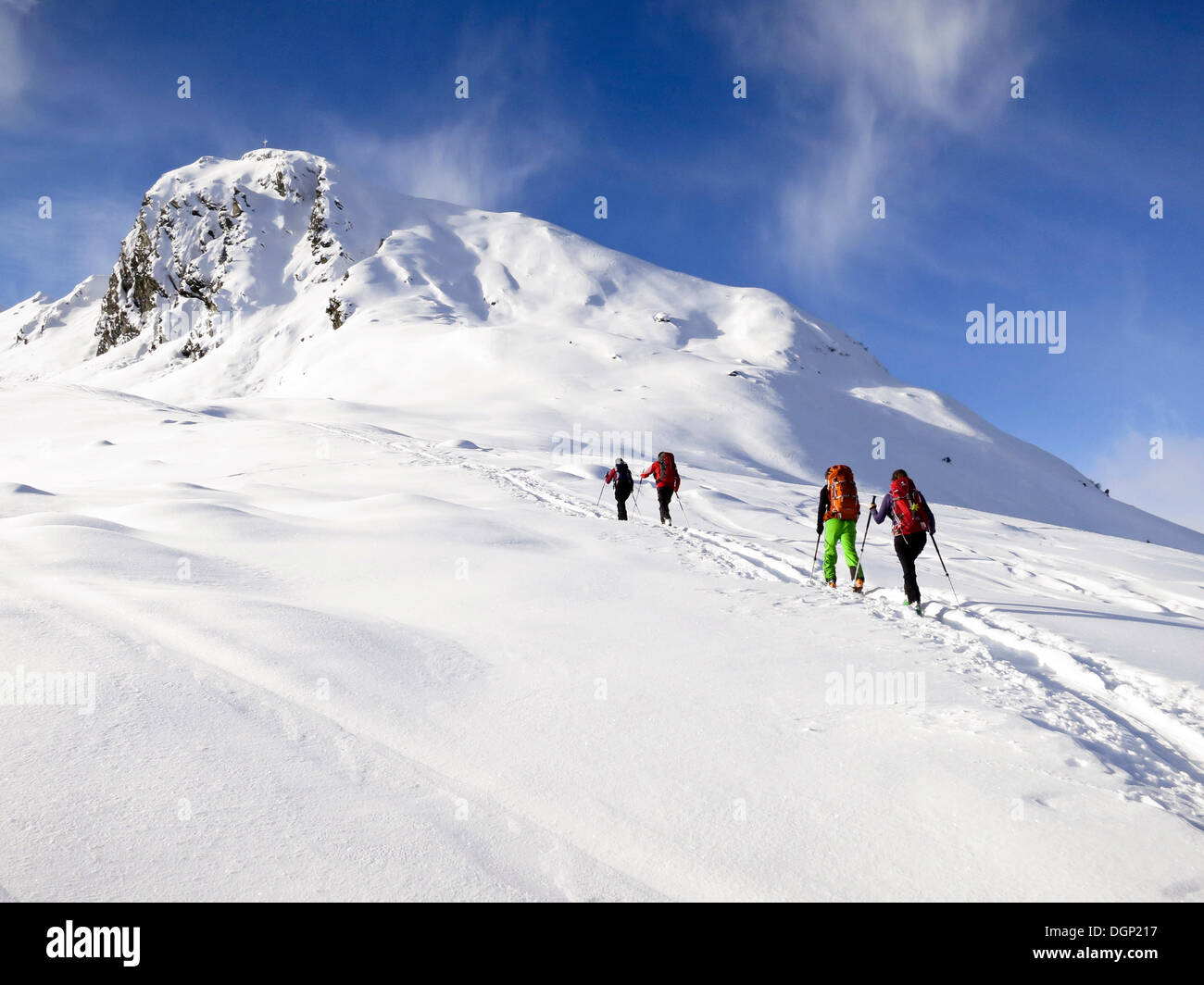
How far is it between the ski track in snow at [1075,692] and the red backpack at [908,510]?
1.02 metres

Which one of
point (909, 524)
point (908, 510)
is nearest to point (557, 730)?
point (909, 524)

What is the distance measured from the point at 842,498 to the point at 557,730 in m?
6.85

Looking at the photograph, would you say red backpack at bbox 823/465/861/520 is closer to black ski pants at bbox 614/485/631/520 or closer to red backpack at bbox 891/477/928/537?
red backpack at bbox 891/477/928/537

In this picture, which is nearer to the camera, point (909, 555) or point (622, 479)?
point (909, 555)

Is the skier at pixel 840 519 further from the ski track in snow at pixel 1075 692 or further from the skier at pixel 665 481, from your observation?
the skier at pixel 665 481

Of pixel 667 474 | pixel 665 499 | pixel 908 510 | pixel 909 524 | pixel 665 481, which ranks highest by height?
pixel 667 474

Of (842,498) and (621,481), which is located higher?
(621,481)

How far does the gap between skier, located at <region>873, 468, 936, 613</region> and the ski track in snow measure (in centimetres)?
35

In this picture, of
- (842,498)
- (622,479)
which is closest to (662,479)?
(622,479)

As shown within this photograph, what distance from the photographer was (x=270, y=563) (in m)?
8.41

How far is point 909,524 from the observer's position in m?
8.70

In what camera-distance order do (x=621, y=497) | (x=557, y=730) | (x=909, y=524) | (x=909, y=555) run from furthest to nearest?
(x=621, y=497)
(x=909, y=524)
(x=909, y=555)
(x=557, y=730)

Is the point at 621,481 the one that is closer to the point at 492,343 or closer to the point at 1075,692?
the point at 1075,692

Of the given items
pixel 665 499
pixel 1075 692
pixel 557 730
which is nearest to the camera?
pixel 557 730
